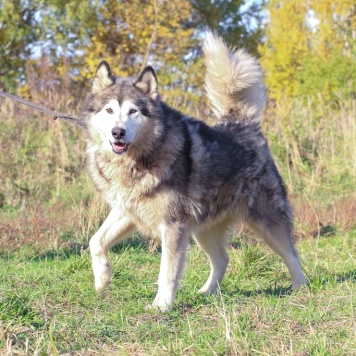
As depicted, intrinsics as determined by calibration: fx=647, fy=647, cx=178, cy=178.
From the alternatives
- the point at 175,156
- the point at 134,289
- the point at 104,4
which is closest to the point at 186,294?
the point at 134,289

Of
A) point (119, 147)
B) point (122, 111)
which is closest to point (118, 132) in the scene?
point (119, 147)

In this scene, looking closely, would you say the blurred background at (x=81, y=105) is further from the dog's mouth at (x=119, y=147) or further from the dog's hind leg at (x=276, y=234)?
the dog's mouth at (x=119, y=147)

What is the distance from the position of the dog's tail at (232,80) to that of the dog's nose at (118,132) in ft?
4.74

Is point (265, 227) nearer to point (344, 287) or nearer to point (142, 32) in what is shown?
point (344, 287)

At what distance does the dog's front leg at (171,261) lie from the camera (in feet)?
14.2

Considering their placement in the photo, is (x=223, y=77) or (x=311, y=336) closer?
(x=311, y=336)

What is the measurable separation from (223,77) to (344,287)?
2051 millimetres

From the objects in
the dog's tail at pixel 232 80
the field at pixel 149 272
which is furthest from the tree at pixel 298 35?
the dog's tail at pixel 232 80

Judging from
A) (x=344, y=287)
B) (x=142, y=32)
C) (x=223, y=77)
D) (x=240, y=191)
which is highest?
(x=142, y=32)

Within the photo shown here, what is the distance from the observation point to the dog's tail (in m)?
5.56

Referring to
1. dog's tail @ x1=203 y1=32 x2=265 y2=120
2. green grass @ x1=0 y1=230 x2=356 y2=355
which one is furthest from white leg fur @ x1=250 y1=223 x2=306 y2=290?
dog's tail @ x1=203 y1=32 x2=265 y2=120

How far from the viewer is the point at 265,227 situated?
5355 millimetres

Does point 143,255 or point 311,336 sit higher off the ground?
point 311,336

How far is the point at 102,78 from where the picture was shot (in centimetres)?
482
